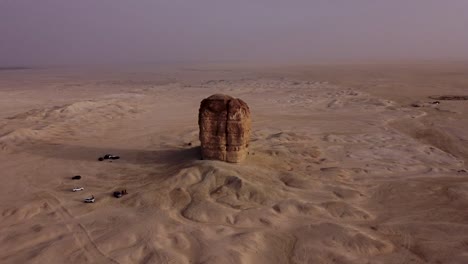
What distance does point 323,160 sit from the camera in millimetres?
12297

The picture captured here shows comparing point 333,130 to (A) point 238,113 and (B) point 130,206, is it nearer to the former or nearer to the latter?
(A) point 238,113

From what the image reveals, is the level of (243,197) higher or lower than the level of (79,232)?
higher

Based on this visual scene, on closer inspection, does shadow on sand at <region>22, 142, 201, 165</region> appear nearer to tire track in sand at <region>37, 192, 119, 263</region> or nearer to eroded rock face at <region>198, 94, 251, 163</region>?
eroded rock face at <region>198, 94, 251, 163</region>

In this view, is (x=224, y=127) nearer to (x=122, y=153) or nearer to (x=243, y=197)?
(x=243, y=197)

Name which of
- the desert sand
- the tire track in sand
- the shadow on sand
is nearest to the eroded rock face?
the desert sand

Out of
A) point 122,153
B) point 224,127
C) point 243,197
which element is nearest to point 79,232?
point 243,197

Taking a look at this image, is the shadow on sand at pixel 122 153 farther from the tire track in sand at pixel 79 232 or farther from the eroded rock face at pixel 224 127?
the tire track in sand at pixel 79 232

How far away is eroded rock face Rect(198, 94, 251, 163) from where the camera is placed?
34.6 feet

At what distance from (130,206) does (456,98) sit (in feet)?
84.2

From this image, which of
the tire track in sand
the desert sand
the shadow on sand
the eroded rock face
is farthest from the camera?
the shadow on sand

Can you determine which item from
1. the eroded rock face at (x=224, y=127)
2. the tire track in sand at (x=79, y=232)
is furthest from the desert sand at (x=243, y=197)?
the eroded rock face at (x=224, y=127)

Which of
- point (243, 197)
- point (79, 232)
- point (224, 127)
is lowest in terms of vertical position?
point (79, 232)

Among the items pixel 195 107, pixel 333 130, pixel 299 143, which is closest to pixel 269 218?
pixel 299 143

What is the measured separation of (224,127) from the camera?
10602 mm
